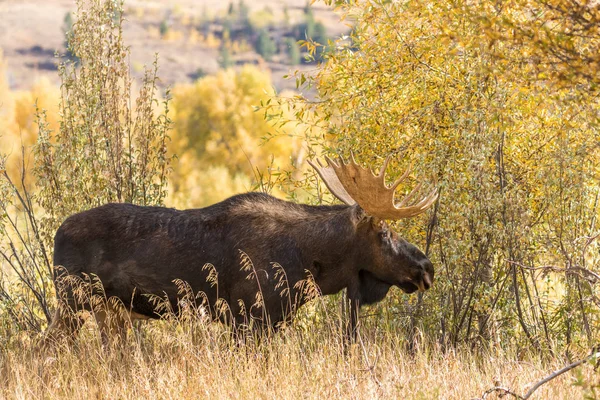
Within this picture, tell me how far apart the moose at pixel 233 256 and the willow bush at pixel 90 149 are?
1.39 m

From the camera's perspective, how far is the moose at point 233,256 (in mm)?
7125

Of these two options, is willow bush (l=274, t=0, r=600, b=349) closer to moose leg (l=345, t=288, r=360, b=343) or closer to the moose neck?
moose leg (l=345, t=288, r=360, b=343)

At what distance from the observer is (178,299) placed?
725 centimetres

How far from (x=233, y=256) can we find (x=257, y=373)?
1.04m

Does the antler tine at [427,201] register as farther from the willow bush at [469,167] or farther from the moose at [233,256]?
the willow bush at [469,167]

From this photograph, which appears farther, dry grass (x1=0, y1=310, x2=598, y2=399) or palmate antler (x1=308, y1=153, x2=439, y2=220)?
palmate antler (x1=308, y1=153, x2=439, y2=220)

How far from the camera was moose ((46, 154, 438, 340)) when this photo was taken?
712 centimetres

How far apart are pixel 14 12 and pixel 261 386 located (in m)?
177

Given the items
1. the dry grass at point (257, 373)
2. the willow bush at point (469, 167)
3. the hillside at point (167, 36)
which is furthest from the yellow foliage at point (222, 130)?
the hillside at point (167, 36)

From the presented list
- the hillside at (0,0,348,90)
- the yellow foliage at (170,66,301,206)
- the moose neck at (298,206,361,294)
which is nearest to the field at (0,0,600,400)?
the moose neck at (298,206,361,294)

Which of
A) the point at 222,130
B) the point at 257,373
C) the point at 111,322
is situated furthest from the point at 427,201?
the point at 222,130

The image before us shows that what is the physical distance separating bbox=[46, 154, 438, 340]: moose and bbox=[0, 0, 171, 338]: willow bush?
139 cm

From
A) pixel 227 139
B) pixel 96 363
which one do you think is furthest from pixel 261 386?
pixel 227 139

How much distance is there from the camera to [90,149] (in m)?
8.79
